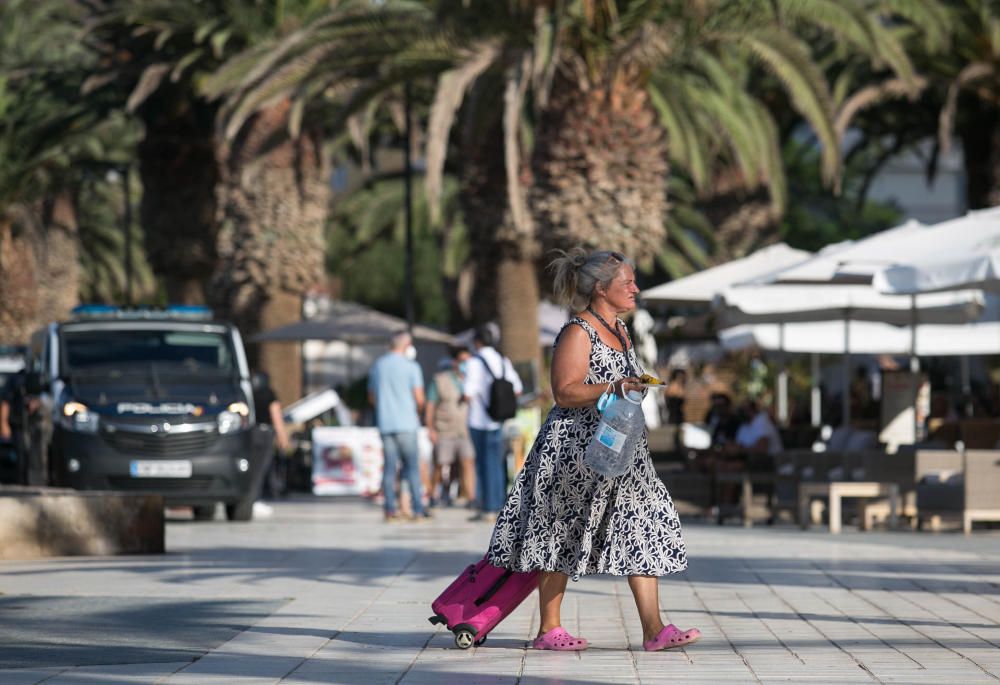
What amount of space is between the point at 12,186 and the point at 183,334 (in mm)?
18533

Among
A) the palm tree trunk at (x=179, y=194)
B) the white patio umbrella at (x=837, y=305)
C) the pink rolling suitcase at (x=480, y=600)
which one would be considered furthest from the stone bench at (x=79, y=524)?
the palm tree trunk at (x=179, y=194)

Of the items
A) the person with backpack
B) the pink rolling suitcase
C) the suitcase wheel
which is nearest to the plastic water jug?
the pink rolling suitcase

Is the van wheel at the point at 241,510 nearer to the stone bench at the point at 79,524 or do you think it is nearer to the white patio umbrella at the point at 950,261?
the stone bench at the point at 79,524

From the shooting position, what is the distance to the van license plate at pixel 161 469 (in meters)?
19.3

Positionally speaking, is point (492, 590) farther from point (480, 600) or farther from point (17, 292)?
point (17, 292)

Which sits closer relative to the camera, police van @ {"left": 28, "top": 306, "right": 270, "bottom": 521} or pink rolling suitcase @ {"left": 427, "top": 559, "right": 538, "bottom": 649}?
pink rolling suitcase @ {"left": 427, "top": 559, "right": 538, "bottom": 649}

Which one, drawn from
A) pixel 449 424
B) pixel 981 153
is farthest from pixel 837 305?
pixel 981 153

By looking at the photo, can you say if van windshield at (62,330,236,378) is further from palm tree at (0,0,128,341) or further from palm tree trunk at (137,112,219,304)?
palm tree at (0,0,128,341)

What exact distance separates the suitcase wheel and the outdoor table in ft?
31.3

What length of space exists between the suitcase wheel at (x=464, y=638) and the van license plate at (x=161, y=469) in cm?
1115

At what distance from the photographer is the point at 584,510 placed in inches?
338

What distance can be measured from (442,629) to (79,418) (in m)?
10.3

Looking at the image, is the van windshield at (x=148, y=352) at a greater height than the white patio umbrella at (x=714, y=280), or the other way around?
the white patio umbrella at (x=714, y=280)

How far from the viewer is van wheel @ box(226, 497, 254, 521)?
66.6ft
